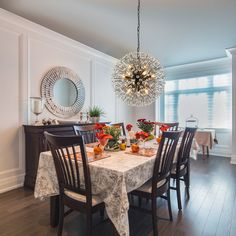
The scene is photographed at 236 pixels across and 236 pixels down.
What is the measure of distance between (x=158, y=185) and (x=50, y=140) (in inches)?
45.4

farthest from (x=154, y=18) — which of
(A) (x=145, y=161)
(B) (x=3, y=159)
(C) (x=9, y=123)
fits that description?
(B) (x=3, y=159)

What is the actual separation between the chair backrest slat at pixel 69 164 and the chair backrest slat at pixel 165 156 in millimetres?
672

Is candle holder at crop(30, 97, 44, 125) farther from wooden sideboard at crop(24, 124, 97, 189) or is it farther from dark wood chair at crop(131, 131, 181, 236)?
dark wood chair at crop(131, 131, 181, 236)

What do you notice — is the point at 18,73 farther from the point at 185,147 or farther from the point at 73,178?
the point at 185,147

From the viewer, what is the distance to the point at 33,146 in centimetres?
309

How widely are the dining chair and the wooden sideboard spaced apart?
4.66 feet

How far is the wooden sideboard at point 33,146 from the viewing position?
9.85ft

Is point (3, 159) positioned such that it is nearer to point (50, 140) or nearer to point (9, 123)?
point (9, 123)

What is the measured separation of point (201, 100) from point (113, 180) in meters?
5.05

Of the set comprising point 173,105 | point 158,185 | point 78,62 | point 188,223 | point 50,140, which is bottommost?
point 188,223

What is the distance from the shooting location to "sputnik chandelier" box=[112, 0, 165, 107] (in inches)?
104

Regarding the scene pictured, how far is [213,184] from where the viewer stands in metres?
3.30

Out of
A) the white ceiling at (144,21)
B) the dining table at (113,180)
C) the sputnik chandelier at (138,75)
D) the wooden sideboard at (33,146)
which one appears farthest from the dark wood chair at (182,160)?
the wooden sideboard at (33,146)

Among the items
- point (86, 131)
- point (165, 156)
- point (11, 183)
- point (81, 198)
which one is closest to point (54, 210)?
point (81, 198)
